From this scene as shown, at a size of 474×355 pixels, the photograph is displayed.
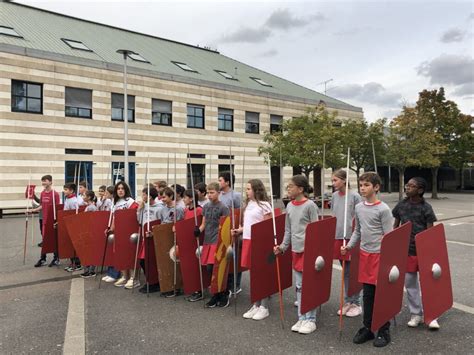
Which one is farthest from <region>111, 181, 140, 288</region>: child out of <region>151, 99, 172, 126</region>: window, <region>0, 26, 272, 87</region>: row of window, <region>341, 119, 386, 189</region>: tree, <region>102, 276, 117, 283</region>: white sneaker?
<region>341, 119, 386, 189</region>: tree

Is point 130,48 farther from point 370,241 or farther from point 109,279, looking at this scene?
point 370,241

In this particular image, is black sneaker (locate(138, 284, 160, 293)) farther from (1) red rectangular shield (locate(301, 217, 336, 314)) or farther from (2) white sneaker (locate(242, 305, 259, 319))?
(1) red rectangular shield (locate(301, 217, 336, 314))

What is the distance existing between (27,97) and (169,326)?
18648mm

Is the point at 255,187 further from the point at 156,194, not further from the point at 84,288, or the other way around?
the point at 84,288

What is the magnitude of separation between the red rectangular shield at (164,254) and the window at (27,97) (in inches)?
670

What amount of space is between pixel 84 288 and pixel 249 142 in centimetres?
2327

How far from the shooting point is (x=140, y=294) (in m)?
6.23

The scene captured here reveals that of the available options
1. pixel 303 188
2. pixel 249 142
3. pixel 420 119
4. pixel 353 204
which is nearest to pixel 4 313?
pixel 303 188

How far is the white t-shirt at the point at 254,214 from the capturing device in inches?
210

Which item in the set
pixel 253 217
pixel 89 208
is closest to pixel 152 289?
pixel 253 217

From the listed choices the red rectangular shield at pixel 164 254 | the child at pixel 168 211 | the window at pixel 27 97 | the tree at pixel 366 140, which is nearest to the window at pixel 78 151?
the window at pixel 27 97

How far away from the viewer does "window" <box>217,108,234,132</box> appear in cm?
2775

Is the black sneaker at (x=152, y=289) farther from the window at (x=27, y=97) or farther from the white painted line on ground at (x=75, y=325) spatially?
the window at (x=27, y=97)

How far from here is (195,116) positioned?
2655 cm
